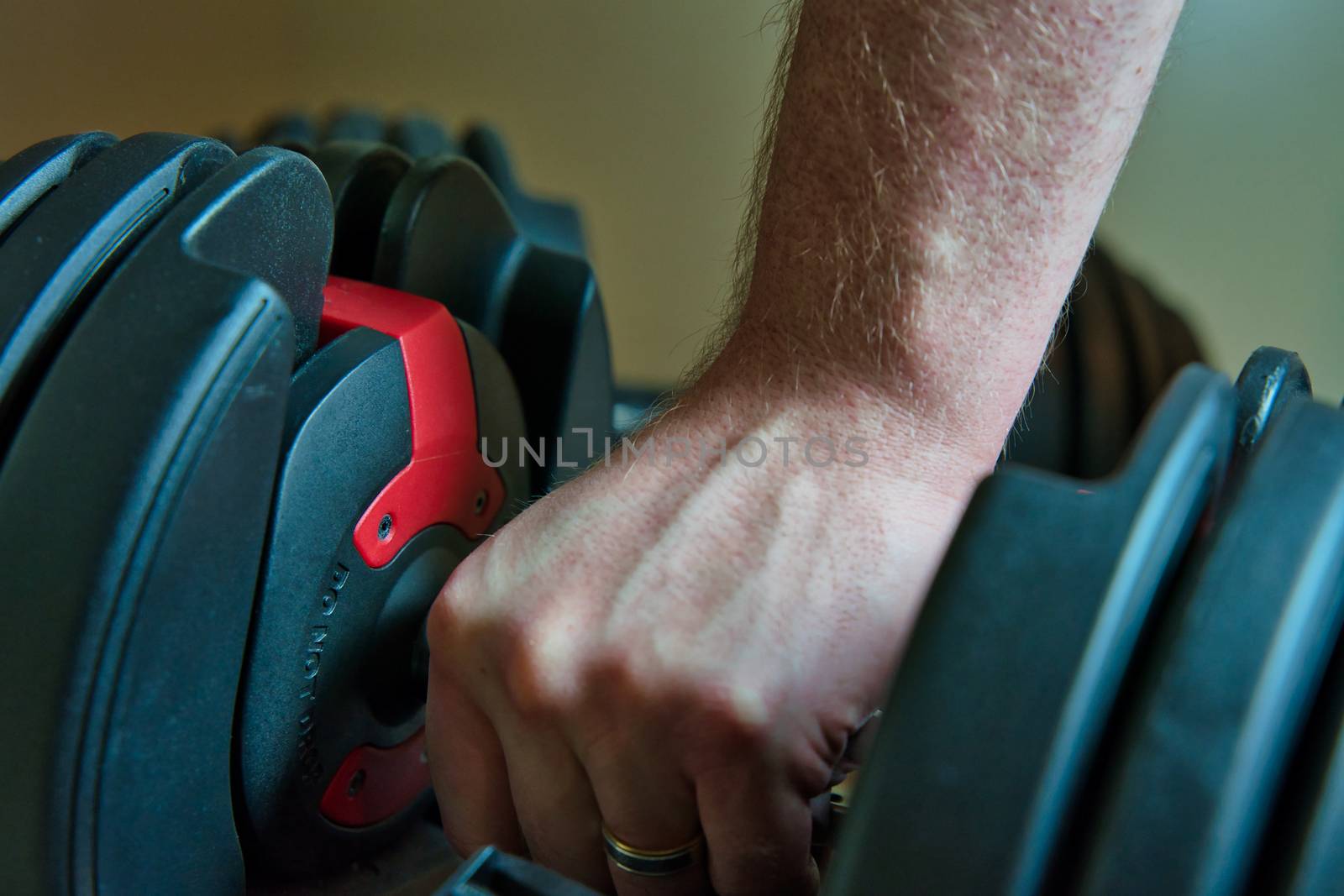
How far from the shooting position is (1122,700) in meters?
0.33

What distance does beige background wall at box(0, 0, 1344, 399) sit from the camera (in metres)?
1.89

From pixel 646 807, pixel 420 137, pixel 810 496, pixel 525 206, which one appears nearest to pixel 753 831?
pixel 646 807

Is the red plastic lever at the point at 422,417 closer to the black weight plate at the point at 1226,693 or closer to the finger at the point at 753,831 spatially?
the finger at the point at 753,831

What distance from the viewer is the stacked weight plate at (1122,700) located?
29 cm

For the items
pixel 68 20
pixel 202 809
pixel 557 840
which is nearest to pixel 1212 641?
pixel 557 840

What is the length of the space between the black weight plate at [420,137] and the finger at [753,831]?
1488mm

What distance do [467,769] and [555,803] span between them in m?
0.06

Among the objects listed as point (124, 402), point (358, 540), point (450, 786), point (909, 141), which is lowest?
point (450, 786)

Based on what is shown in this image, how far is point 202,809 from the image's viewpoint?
0.49 meters

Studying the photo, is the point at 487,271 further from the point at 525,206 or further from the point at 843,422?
the point at 525,206

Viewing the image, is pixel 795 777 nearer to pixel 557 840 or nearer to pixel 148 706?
pixel 557 840

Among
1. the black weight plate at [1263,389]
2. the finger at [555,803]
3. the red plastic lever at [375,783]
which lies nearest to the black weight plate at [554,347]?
the red plastic lever at [375,783]

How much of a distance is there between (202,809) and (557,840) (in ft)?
0.57

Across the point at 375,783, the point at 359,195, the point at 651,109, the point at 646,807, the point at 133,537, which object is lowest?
the point at 375,783
